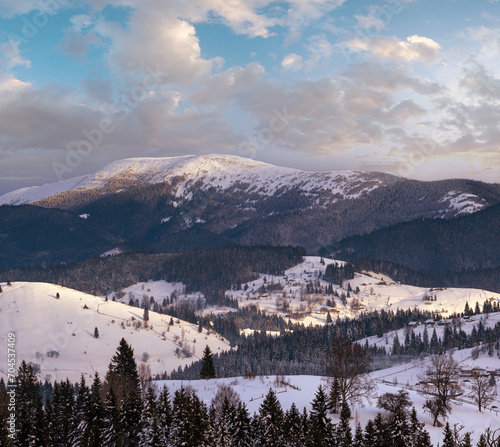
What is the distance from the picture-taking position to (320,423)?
66.2 meters

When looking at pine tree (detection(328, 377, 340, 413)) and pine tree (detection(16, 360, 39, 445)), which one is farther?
pine tree (detection(328, 377, 340, 413))

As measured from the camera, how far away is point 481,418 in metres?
77.8

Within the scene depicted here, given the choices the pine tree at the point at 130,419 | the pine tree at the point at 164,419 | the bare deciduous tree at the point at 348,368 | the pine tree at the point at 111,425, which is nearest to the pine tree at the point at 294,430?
the bare deciduous tree at the point at 348,368

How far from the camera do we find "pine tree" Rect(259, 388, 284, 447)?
63562mm

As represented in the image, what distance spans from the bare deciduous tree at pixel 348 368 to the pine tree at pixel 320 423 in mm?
5387

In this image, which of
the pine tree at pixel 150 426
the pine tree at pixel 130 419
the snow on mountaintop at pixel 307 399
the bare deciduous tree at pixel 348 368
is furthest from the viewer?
the bare deciduous tree at pixel 348 368

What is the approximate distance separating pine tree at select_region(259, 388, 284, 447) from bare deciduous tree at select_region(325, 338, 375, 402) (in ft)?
39.7

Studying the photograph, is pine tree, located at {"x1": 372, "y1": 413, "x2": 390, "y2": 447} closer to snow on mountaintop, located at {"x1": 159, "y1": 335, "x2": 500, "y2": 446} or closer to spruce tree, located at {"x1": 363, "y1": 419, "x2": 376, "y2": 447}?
spruce tree, located at {"x1": 363, "y1": 419, "x2": 376, "y2": 447}

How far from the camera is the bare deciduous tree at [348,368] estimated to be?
7500 cm

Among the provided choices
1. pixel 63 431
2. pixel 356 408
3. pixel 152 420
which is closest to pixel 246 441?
pixel 152 420

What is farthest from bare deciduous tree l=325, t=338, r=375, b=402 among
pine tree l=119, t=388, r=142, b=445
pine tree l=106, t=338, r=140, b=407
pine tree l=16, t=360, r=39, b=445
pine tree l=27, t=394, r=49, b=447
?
pine tree l=16, t=360, r=39, b=445

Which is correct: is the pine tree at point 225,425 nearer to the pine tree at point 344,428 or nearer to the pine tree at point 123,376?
the pine tree at point 344,428

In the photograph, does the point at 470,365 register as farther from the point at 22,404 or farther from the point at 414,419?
the point at 22,404

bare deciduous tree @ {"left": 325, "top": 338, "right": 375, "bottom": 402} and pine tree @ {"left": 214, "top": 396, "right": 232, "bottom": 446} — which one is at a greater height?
bare deciduous tree @ {"left": 325, "top": 338, "right": 375, "bottom": 402}
